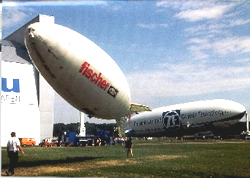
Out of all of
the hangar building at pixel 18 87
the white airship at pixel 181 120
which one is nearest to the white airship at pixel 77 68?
the hangar building at pixel 18 87

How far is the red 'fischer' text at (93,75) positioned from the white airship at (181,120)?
23821mm

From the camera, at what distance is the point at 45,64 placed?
1071 cm

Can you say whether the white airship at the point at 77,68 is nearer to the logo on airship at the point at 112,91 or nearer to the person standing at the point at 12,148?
the logo on airship at the point at 112,91

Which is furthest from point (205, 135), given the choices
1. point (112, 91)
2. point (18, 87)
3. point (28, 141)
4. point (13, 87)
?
point (112, 91)

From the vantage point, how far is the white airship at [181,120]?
117ft

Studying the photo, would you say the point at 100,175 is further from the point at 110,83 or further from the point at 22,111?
the point at 22,111

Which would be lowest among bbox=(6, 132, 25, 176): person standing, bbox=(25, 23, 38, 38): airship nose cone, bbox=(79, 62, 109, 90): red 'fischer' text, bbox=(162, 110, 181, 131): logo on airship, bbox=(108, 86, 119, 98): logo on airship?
bbox=(6, 132, 25, 176): person standing

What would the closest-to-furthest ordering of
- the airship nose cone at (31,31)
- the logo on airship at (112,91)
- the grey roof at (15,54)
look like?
the airship nose cone at (31,31)
the logo on airship at (112,91)
the grey roof at (15,54)

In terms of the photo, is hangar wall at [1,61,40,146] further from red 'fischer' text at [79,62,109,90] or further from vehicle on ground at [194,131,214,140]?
vehicle on ground at [194,131,214,140]

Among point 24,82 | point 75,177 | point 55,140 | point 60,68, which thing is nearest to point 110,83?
point 60,68

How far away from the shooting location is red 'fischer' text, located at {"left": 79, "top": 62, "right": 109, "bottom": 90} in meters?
11.1

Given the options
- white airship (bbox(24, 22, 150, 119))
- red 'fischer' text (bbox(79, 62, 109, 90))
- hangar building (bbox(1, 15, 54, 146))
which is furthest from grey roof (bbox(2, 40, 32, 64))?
red 'fischer' text (bbox(79, 62, 109, 90))

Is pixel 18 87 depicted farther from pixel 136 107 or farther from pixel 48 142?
pixel 48 142

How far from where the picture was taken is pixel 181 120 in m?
37.3
